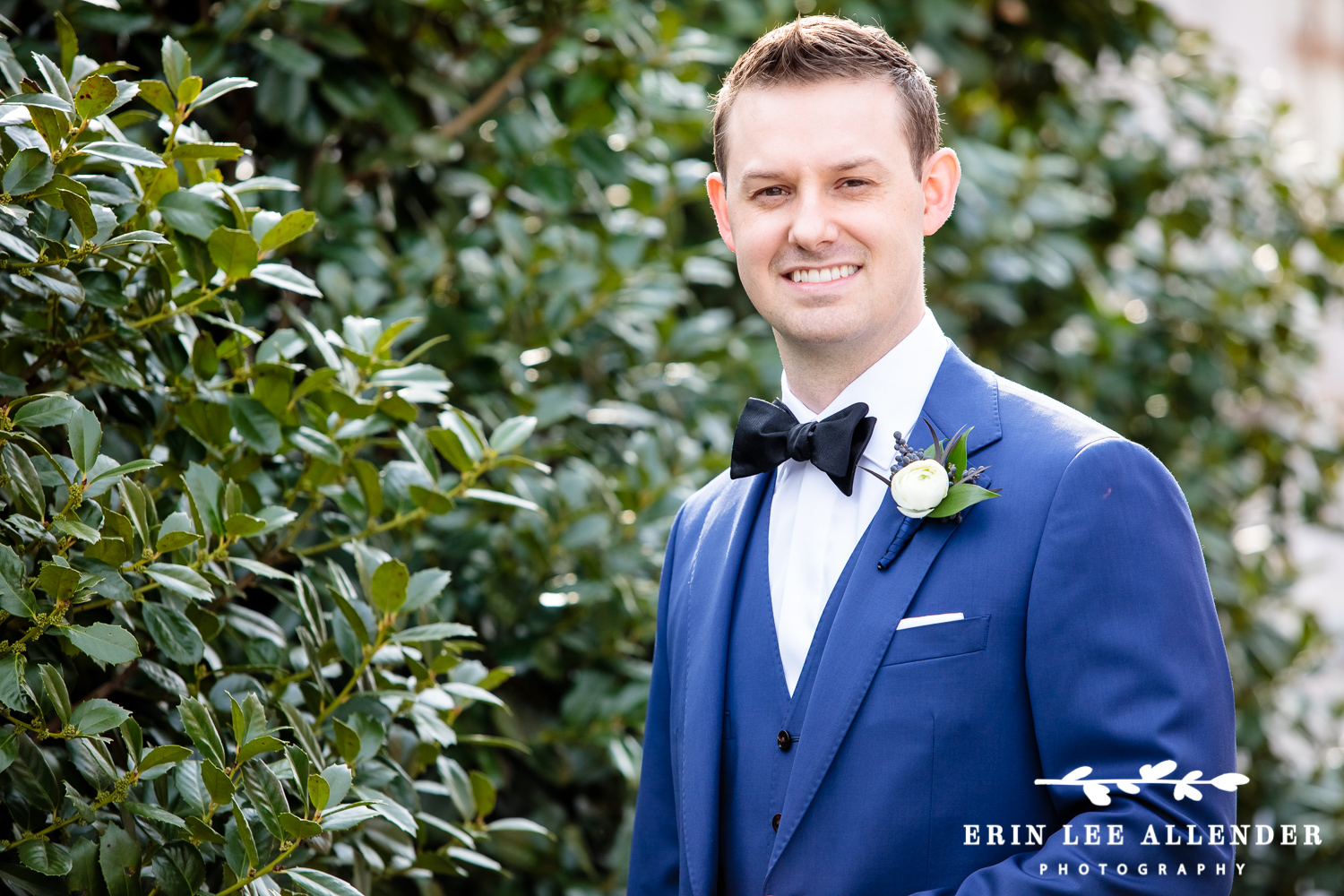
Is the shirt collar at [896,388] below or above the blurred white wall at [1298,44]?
below

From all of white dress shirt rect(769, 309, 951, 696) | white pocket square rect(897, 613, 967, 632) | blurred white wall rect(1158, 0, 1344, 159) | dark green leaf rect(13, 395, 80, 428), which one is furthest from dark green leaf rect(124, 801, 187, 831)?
blurred white wall rect(1158, 0, 1344, 159)

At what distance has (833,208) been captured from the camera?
1.31 meters

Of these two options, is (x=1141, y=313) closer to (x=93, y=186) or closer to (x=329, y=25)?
(x=329, y=25)

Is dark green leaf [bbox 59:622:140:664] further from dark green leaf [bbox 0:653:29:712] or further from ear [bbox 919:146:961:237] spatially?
ear [bbox 919:146:961:237]

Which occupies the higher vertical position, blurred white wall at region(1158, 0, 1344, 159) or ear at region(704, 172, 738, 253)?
blurred white wall at region(1158, 0, 1344, 159)

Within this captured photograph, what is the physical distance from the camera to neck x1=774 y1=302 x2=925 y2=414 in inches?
53.8

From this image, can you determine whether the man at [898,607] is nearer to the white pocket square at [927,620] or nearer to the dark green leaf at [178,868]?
the white pocket square at [927,620]

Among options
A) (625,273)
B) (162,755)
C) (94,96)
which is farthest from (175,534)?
(625,273)

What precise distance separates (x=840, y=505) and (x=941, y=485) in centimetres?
19

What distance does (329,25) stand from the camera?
1996 millimetres

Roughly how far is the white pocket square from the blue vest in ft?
0.30

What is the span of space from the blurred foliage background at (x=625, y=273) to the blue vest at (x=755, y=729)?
1.89ft

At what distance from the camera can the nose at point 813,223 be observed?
1.30 m

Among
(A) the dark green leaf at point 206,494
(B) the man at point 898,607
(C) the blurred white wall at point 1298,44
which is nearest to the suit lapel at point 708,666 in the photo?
(B) the man at point 898,607
